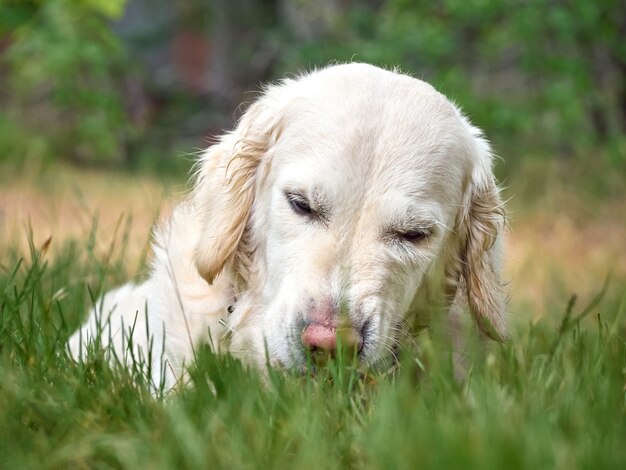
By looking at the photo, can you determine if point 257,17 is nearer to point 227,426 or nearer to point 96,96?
point 96,96

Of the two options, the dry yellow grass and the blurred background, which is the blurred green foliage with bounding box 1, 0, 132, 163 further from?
the dry yellow grass

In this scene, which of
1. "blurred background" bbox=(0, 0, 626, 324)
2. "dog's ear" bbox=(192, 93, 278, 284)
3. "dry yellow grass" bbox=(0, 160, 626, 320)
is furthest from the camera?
"blurred background" bbox=(0, 0, 626, 324)

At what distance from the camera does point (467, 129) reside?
10.8 feet

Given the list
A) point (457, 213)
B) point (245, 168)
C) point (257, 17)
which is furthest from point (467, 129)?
point (257, 17)

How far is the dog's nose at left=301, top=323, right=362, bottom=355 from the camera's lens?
2.51 meters

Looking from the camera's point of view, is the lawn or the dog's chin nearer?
the lawn

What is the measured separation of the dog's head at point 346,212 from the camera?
2.65m

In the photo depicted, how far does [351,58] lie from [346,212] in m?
2.24

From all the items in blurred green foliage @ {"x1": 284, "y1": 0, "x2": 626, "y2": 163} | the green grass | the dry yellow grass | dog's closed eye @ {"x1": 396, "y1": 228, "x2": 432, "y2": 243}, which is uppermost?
blurred green foliage @ {"x1": 284, "y1": 0, "x2": 626, "y2": 163}

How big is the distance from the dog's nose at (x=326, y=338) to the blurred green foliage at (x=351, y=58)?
5.91ft

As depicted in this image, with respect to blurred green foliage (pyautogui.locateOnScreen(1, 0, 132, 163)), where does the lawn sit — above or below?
below

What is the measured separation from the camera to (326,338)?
2510mm

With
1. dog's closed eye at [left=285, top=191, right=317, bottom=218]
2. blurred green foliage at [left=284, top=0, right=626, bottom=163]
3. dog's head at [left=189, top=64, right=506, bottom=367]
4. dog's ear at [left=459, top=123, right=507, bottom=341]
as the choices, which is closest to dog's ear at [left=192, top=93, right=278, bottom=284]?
dog's head at [left=189, top=64, right=506, bottom=367]

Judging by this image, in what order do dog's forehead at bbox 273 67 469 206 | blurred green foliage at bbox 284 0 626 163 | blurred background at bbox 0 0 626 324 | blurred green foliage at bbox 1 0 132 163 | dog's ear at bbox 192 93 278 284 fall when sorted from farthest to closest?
blurred green foliage at bbox 1 0 132 163
blurred green foliage at bbox 284 0 626 163
blurred background at bbox 0 0 626 324
dog's ear at bbox 192 93 278 284
dog's forehead at bbox 273 67 469 206
